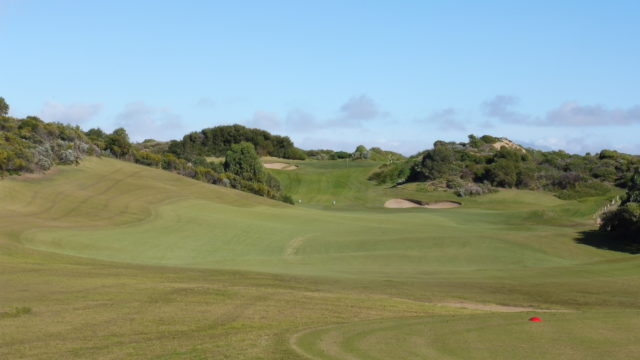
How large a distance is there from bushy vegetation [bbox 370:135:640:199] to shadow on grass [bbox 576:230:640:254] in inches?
1624

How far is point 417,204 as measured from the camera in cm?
8919

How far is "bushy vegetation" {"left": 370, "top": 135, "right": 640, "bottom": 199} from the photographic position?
95562mm

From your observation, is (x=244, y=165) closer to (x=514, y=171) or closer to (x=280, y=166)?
(x=280, y=166)

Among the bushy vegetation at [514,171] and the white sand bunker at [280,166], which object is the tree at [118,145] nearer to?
the bushy vegetation at [514,171]

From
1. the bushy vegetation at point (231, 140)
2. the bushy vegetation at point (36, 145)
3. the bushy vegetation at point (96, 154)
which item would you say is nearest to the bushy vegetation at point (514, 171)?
the bushy vegetation at point (96, 154)

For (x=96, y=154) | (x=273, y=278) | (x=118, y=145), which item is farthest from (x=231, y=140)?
(x=273, y=278)

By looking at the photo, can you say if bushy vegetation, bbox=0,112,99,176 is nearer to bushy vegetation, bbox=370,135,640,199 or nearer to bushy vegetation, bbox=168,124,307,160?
bushy vegetation, bbox=370,135,640,199

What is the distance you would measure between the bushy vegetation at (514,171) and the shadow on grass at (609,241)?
135 ft

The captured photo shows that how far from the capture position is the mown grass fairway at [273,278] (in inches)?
647

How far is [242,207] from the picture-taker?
59531mm

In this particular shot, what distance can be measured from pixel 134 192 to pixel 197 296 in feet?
112

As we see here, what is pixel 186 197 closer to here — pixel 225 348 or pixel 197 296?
pixel 197 296

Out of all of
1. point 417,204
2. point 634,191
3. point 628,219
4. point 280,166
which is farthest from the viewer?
point 280,166

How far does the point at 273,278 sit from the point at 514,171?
71.4 metres
